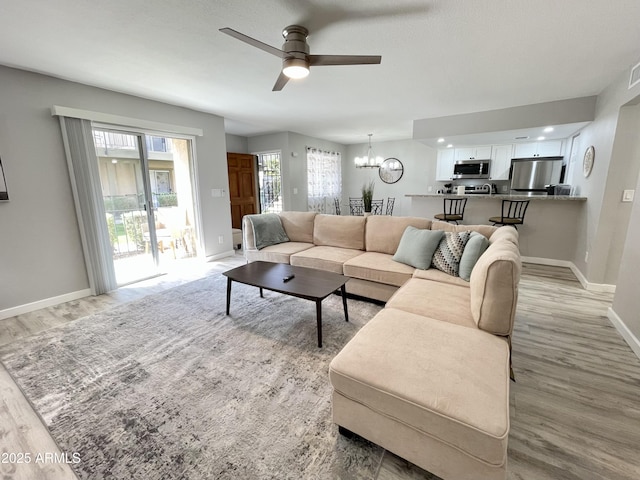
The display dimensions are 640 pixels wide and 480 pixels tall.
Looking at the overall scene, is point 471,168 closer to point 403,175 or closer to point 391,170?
point 403,175

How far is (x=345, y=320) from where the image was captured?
262 centimetres

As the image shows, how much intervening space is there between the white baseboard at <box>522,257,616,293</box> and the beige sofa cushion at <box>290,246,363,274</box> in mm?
2842

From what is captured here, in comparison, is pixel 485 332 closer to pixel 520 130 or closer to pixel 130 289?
pixel 130 289

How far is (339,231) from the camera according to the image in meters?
3.67

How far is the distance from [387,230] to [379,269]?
0.69 metres

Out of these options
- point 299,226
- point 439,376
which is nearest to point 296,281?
point 439,376

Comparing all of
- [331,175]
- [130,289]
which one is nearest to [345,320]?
[130,289]

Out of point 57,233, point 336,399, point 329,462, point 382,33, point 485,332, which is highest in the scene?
point 382,33

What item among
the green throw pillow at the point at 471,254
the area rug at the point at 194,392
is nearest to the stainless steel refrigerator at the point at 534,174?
the green throw pillow at the point at 471,254

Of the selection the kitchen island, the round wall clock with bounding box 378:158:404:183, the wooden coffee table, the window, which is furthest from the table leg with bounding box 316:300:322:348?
the round wall clock with bounding box 378:158:404:183

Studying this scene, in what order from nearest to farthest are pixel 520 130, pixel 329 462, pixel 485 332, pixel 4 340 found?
pixel 329 462
pixel 485 332
pixel 4 340
pixel 520 130

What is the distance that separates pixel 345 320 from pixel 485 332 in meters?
1.28

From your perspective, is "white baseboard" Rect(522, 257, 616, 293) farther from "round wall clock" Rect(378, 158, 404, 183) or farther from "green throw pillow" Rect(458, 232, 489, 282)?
"round wall clock" Rect(378, 158, 404, 183)

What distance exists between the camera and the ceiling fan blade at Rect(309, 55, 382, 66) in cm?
190
